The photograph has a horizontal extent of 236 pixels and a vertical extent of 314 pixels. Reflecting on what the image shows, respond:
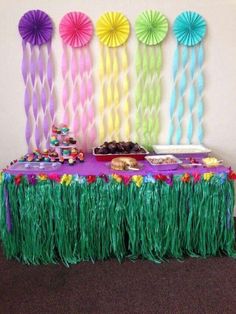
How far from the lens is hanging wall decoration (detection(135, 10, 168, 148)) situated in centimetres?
217

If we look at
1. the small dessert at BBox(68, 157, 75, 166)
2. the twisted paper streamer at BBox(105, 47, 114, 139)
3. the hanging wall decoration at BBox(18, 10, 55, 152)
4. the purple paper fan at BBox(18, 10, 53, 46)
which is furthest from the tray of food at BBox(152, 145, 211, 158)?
the purple paper fan at BBox(18, 10, 53, 46)

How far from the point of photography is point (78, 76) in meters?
2.26

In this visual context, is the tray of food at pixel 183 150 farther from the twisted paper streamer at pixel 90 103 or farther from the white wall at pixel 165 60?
the twisted paper streamer at pixel 90 103

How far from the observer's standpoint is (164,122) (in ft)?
7.72

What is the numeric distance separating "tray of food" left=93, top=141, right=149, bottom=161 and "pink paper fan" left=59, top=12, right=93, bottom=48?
0.75 m

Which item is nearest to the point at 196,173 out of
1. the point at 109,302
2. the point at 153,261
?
the point at 153,261

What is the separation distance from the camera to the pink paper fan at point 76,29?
216 centimetres

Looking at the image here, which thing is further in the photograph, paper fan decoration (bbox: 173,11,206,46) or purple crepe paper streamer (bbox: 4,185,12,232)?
paper fan decoration (bbox: 173,11,206,46)

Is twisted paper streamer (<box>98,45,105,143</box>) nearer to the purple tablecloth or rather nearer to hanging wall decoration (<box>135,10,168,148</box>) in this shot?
hanging wall decoration (<box>135,10,168,148</box>)

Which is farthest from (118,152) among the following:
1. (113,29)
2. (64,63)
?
(113,29)

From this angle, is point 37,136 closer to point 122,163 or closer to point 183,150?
point 122,163

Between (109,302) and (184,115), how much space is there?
140 cm

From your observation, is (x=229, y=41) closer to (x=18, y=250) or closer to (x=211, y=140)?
(x=211, y=140)

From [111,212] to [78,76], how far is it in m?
1.03
